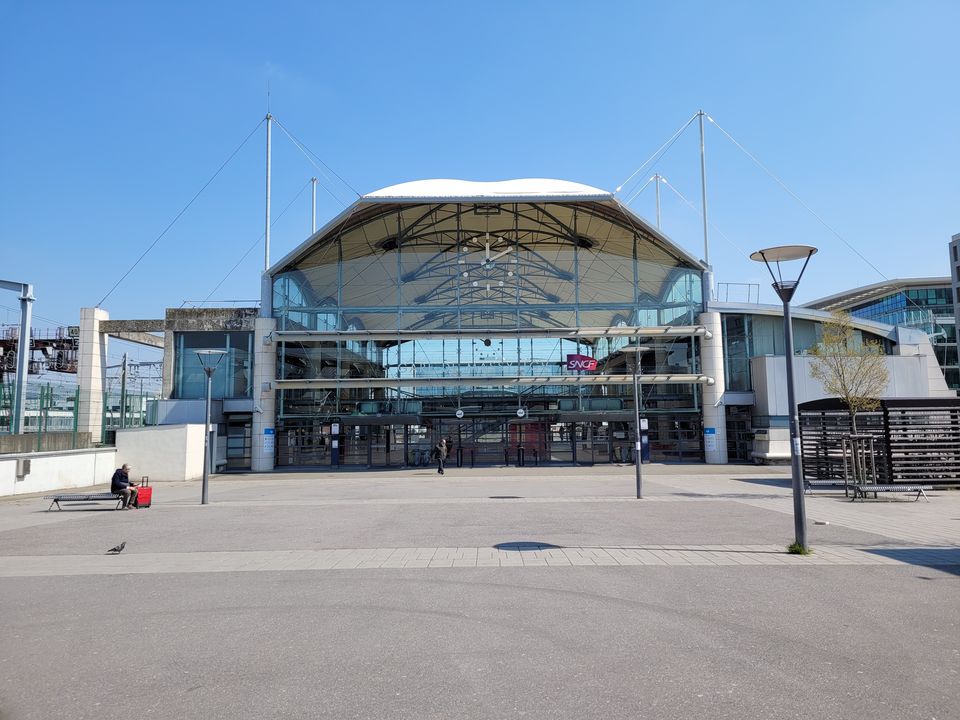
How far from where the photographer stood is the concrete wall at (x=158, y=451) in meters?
29.7

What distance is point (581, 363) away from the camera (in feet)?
116

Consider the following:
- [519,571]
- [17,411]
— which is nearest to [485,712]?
[519,571]

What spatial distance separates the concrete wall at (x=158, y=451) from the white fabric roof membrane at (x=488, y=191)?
14.4m

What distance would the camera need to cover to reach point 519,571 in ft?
31.1

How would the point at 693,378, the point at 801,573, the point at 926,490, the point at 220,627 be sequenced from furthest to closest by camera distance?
1. the point at 693,378
2. the point at 926,490
3. the point at 801,573
4. the point at 220,627

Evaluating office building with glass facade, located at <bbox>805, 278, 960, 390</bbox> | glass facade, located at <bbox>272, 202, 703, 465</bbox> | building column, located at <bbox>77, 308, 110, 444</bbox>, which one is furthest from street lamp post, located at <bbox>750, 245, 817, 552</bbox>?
office building with glass facade, located at <bbox>805, 278, 960, 390</bbox>

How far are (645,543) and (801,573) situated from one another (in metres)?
3.00

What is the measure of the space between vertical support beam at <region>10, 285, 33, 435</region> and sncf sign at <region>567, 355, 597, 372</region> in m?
23.7

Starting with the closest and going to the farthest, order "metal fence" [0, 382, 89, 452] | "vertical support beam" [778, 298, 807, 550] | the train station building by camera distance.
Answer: "vertical support beam" [778, 298, 807, 550], "metal fence" [0, 382, 89, 452], the train station building

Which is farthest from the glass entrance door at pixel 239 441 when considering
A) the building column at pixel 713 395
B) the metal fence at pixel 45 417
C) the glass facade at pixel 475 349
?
the building column at pixel 713 395

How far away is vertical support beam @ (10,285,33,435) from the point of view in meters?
24.2

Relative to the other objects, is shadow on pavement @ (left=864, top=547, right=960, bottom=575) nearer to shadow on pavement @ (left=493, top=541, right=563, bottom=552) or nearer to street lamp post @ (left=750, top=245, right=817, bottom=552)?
street lamp post @ (left=750, top=245, right=817, bottom=552)

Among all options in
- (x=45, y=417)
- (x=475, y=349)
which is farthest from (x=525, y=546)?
(x=475, y=349)

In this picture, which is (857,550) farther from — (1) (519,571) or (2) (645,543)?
(1) (519,571)
